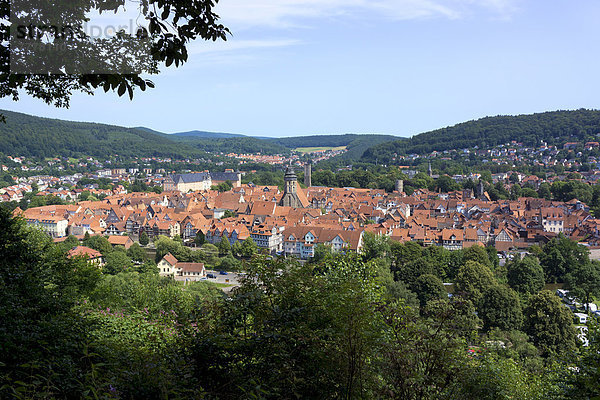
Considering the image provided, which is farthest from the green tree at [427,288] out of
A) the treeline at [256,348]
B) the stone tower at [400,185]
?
the stone tower at [400,185]

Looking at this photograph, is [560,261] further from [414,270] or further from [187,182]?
[187,182]

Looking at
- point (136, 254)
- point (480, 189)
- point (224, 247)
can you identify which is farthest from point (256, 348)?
point (480, 189)

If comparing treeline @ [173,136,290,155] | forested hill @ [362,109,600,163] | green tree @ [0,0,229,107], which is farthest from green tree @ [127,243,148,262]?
treeline @ [173,136,290,155]

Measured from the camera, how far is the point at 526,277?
78.6ft

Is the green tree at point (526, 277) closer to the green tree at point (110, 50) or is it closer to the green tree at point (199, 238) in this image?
the green tree at point (199, 238)

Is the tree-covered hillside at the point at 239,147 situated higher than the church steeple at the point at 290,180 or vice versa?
the tree-covered hillside at the point at 239,147

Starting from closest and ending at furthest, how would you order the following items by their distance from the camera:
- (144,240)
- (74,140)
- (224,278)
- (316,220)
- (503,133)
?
(224,278)
(144,240)
(316,220)
(74,140)
(503,133)

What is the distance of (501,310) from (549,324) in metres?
1.83

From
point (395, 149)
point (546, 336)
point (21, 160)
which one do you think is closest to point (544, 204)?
point (546, 336)

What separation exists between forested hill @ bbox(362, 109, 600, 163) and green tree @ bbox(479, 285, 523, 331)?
90.8m

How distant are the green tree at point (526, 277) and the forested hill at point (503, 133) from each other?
84.6 meters

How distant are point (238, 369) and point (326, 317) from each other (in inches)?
39.9

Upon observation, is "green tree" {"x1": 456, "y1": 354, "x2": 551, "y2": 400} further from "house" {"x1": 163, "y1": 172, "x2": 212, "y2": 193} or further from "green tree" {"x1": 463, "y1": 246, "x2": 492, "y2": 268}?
"house" {"x1": 163, "y1": 172, "x2": 212, "y2": 193}

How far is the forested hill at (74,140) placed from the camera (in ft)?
300
